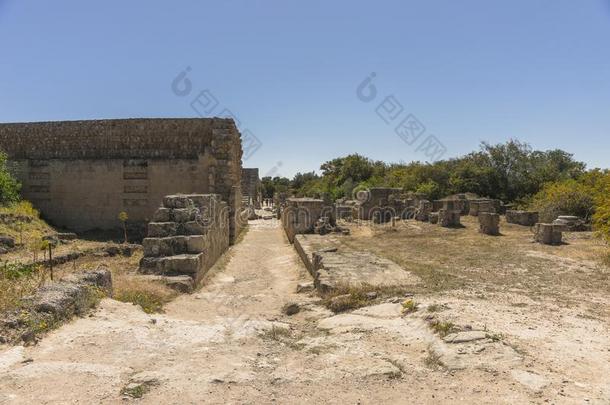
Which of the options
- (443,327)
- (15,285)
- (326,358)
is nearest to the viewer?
(326,358)

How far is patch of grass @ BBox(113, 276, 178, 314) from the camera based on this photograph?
5.87 meters

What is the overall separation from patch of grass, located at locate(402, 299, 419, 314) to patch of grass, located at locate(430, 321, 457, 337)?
65cm

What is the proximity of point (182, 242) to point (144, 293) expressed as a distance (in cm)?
213

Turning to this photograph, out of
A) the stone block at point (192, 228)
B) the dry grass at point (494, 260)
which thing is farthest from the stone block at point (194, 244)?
the dry grass at point (494, 260)

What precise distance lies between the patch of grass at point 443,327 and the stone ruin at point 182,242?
419 centimetres

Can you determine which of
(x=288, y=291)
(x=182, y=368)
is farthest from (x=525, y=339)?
(x=288, y=291)

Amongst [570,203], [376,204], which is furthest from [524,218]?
[376,204]

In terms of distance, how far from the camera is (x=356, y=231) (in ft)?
52.9

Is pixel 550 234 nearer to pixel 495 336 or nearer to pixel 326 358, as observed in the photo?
pixel 495 336

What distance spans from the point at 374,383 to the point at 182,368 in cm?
153

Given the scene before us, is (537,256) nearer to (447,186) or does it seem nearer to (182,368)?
(182,368)

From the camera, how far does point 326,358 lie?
3.95 metres

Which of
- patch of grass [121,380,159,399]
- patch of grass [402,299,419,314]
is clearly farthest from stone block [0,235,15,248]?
patch of grass [402,299,419,314]

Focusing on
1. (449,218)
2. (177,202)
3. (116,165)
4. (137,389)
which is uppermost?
(116,165)
